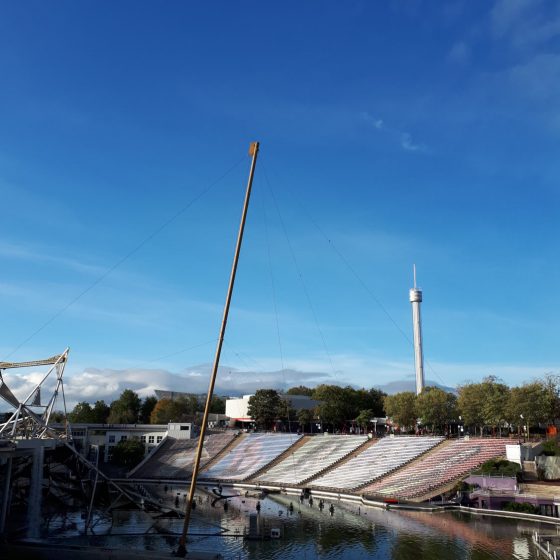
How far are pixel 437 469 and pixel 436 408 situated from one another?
32.0 m

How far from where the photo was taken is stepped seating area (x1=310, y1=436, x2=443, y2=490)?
3155 inches

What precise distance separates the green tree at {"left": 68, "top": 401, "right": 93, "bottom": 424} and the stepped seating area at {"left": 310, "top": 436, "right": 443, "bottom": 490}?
10210cm

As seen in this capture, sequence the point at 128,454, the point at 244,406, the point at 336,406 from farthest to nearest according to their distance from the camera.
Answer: the point at 244,406, the point at 336,406, the point at 128,454

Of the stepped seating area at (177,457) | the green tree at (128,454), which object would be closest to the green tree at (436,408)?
the stepped seating area at (177,457)

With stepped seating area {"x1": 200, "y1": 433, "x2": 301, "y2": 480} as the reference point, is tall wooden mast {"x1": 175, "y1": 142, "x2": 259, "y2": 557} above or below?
above

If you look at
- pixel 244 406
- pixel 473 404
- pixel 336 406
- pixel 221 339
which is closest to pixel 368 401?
pixel 336 406

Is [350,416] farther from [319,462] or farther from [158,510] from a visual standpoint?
[158,510]

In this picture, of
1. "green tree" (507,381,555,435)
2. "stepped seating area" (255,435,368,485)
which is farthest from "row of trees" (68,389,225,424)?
"green tree" (507,381,555,435)

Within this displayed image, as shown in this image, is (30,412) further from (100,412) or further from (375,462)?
(100,412)

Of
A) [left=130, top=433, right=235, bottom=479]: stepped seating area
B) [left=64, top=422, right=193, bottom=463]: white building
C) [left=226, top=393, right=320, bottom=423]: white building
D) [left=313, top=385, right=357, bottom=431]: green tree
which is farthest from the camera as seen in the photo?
[left=226, top=393, right=320, bottom=423]: white building

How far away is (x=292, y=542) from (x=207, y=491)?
38.2m

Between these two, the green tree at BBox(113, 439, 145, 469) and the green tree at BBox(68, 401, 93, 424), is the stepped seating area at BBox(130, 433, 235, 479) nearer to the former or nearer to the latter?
the green tree at BBox(113, 439, 145, 469)

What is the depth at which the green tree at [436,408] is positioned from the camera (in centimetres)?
10612

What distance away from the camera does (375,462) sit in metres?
84.6
